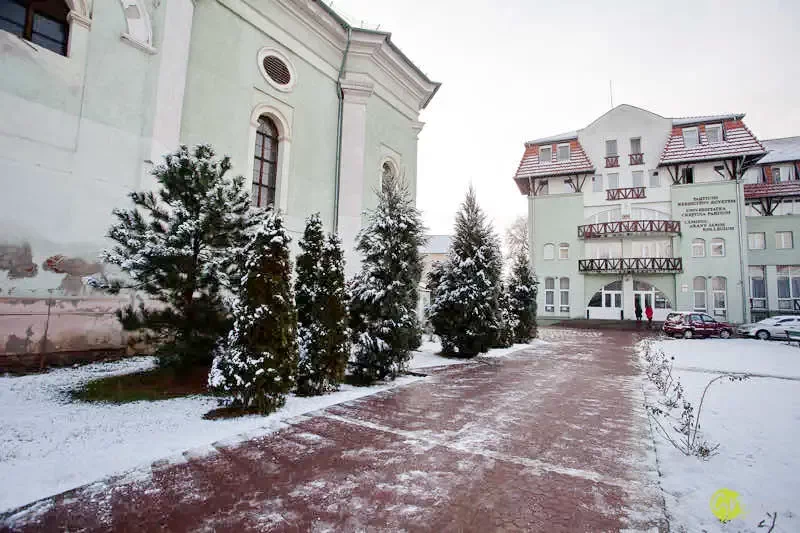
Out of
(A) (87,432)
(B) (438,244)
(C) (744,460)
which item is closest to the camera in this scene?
(C) (744,460)

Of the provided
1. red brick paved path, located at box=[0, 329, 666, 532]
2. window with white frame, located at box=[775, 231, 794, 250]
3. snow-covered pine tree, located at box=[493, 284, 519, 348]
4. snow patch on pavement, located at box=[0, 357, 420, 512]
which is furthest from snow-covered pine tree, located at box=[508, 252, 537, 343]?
window with white frame, located at box=[775, 231, 794, 250]

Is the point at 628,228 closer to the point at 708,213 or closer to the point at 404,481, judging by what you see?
the point at 708,213

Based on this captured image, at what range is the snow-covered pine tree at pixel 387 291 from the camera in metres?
8.15

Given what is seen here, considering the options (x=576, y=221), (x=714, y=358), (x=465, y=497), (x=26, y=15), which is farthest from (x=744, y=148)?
(x=26, y=15)

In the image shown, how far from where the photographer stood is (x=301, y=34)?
520 inches

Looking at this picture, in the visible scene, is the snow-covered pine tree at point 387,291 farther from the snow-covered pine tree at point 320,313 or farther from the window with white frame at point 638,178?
the window with white frame at point 638,178

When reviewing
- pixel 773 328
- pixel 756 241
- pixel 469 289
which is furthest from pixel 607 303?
pixel 469 289

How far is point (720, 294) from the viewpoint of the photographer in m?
28.0

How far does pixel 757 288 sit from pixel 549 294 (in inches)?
607

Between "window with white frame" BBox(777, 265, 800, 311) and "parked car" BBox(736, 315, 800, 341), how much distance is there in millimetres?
11316

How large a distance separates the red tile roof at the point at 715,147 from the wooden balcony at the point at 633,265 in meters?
7.51

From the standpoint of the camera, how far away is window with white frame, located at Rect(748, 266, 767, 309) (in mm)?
29736

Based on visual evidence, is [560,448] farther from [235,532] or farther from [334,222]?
[334,222]

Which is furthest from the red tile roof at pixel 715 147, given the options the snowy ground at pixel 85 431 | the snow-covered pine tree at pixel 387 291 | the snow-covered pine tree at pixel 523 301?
the snowy ground at pixel 85 431
